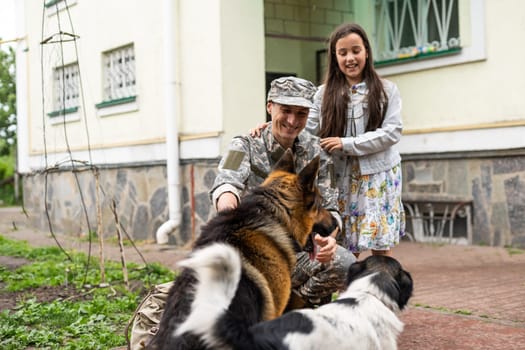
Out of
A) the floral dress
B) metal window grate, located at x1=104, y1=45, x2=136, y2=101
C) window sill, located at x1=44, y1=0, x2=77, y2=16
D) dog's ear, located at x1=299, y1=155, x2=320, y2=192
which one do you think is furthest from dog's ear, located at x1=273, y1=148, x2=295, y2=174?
window sill, located at x1=44, y1=0, x2=77, y2=16

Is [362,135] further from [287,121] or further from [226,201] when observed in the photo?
[226,201]

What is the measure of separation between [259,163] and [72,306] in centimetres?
274

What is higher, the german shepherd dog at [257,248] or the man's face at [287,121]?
the man's face at [287,121]

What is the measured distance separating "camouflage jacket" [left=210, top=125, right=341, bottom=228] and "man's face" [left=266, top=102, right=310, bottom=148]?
0.19ft

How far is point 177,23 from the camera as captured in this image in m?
10.8

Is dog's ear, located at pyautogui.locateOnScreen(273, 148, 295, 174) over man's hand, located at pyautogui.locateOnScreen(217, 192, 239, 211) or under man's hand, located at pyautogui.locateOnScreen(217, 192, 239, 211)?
over

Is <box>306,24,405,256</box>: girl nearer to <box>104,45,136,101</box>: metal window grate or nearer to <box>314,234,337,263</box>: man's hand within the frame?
<box>314,234,337,263</box>: man's hand

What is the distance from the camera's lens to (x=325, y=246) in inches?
155

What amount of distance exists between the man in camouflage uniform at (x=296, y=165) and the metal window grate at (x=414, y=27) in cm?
587

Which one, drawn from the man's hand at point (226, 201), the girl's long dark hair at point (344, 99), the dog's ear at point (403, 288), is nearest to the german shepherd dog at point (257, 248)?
the man's hand at point (226, 201)

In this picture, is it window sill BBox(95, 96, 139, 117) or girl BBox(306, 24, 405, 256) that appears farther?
window sill BBox(95, 96, 139, 117)

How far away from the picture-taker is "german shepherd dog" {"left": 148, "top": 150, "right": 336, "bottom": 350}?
3.05 meters

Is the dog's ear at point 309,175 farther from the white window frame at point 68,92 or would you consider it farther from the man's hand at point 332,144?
the white window frame at point 68,92

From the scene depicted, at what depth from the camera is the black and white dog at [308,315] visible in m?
2.87
